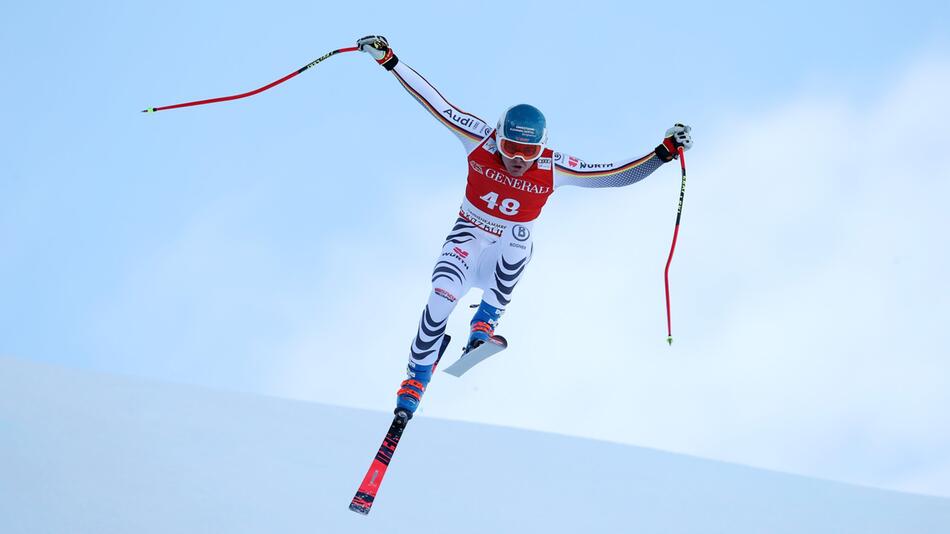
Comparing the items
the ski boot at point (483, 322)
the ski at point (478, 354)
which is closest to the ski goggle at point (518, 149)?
the ski boot at point (483, 322)

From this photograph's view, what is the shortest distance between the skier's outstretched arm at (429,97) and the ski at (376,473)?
237 cm

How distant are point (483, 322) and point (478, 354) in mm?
359

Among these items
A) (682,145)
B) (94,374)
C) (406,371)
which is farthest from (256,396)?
(682,145)

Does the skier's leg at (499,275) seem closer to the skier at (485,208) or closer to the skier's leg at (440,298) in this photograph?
the skier at (485,208)

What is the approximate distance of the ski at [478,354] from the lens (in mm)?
8875

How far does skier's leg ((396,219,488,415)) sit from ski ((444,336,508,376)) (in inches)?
8.1

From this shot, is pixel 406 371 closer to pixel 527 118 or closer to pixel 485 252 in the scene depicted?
pixel 485 252

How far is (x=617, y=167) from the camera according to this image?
909 centimetres

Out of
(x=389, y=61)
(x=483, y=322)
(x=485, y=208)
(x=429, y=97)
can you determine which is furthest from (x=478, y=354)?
(x=389, y=61)

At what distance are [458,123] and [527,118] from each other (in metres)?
0.73

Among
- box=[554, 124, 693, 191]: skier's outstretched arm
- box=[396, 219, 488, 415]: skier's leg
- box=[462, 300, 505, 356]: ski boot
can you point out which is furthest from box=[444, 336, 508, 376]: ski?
box=[554, 124, 693, 191]: skier's outstretched arm

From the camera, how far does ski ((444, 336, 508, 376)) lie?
888cm

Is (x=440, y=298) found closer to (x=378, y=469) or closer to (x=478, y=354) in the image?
(x=478, y=354)

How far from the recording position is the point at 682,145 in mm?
8844
